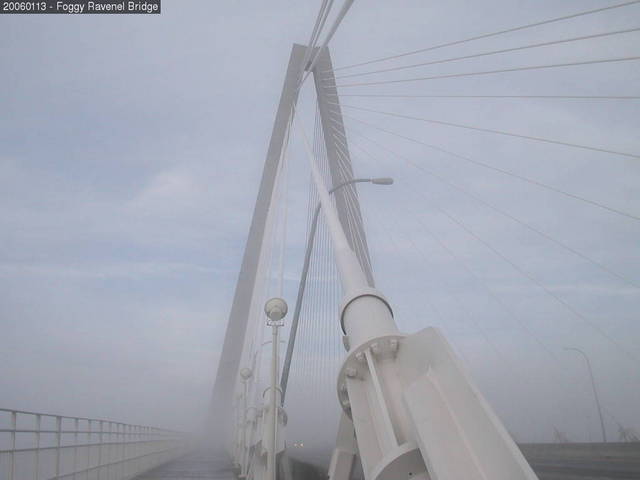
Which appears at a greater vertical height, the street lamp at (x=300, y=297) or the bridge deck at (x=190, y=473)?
the street lamp at (x=300, y=297)

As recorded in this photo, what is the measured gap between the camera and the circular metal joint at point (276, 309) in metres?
7.71

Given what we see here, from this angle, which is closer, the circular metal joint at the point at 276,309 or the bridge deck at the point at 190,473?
the circular metal joint at the point at 276,309

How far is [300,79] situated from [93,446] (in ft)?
48.4

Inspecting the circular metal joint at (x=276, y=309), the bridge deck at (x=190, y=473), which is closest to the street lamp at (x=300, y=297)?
the bridge deck at (x=190, y=473)

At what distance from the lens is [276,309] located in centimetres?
775

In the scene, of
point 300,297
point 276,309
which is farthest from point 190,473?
point 276,309

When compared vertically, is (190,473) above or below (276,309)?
below

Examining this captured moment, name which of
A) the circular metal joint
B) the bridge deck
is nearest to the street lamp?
the bridge deck

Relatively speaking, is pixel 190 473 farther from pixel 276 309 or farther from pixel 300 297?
pixel 276 309

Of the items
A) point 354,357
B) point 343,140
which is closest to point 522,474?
point 354,357

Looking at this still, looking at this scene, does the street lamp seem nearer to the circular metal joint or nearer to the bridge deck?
the bridge deck

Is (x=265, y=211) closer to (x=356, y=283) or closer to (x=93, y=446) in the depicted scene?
(x=93, y=446)

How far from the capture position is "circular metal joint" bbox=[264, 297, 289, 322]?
771cm

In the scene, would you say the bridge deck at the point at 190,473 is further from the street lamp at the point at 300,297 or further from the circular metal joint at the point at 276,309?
the circular metal joint at the point at 276,309
